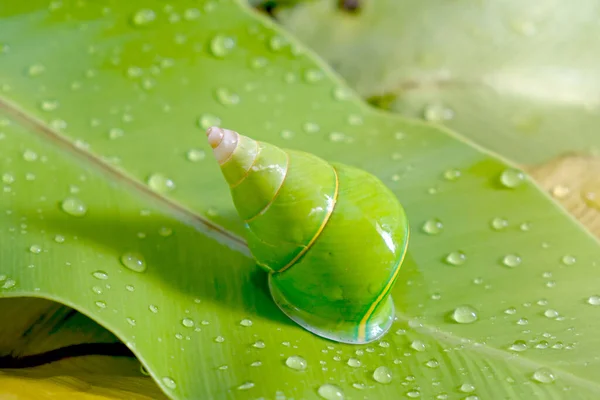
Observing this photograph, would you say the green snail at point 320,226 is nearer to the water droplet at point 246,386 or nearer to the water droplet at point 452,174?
the water droplet at point 246,386

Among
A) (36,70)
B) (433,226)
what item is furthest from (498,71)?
(36,70)

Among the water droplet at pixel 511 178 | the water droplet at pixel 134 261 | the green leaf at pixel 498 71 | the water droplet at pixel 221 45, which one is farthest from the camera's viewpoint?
the green leaf at pixel 498 71

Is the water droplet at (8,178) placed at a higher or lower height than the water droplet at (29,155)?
A: lower

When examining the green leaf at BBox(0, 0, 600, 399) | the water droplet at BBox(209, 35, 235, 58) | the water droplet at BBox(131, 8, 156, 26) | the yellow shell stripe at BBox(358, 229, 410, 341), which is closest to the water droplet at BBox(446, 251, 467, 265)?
the green leaf at BBox(0, 0, 600, 399)

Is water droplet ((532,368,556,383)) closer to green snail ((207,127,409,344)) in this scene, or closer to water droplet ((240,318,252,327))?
green snail ((207,127,409,344))

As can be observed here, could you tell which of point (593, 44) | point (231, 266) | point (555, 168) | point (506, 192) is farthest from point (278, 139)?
point (593, 44)

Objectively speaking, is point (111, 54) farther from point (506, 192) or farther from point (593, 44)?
point (593, 44)

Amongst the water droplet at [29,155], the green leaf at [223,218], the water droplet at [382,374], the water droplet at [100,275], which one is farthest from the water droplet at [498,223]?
the water droplet at [29,155]
